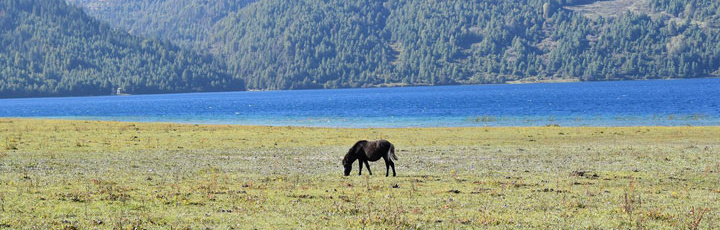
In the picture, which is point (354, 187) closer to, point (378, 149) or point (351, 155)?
point (378, 149)

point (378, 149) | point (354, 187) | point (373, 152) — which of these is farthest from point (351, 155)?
point (354, 187)

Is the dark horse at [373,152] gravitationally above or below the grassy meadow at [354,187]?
above

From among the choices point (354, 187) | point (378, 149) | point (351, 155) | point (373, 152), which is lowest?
point (354, 187)

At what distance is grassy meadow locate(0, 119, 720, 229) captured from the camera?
699 inches

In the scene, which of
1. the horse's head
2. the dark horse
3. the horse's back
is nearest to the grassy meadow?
the horse's head

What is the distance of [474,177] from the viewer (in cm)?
2762

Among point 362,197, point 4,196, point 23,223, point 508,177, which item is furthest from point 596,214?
point 4,196

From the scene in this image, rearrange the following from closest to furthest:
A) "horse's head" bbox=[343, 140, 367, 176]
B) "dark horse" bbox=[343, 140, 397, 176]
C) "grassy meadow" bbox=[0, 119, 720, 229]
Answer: "grassy meadow" bbox=[0, 119, 720, 229] < "dark horse" bbox=[343, 140, 397, 176] < "horse's head" bbox=[343, 140, 367, 176]

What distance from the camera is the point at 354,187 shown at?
24703 millimetres

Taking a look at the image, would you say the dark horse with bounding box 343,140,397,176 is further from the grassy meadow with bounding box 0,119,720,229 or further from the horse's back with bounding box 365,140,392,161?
the grassy meadow with bounding box 0,119,720,229

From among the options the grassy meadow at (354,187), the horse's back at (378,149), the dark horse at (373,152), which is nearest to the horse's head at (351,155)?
the dark horse at (373,152)

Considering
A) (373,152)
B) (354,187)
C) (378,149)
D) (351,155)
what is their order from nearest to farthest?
(354,187) → (378,149) → (373,152) → (351,155)

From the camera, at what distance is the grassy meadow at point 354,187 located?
58.2ft

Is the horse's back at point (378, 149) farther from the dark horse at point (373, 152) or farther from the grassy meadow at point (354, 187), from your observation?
the grassy meadow at point (354, 187)
